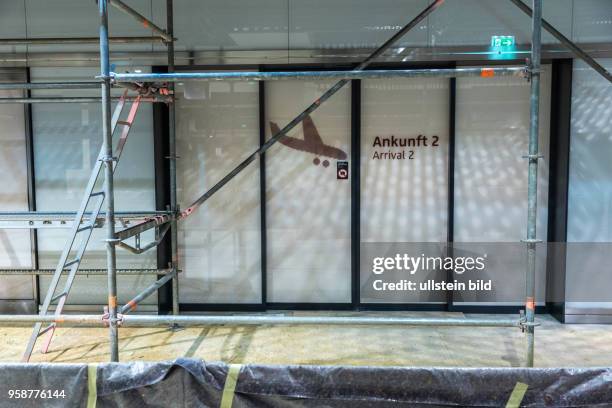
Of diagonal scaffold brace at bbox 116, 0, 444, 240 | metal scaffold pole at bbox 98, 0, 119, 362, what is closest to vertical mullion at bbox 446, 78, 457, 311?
diagonal scaffold brace at bbox 116, 0, 444, 240

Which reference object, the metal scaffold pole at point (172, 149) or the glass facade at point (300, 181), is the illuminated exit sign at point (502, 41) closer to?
the glass facade at point (300, 181)

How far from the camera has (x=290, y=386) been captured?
2.91m

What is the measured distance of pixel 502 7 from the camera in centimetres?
512

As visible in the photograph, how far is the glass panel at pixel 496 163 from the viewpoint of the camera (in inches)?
210

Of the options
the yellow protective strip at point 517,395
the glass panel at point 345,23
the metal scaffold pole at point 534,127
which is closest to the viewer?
the yellow protective strip at point 517,395

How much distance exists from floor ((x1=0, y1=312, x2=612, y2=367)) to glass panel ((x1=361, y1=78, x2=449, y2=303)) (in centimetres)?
91

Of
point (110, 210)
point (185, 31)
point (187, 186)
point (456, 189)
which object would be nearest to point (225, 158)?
point (187, 186)

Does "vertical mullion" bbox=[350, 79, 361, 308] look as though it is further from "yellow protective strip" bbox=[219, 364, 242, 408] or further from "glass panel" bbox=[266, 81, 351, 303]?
"yellow protective strip" bbox=[219, 364, 242, 408]

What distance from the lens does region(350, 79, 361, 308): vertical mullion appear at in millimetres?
5406

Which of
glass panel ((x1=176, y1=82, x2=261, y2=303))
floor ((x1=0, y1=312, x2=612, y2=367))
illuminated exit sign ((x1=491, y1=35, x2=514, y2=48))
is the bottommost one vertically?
floor ((x1=0, y1=312, x2=612, y2=367))

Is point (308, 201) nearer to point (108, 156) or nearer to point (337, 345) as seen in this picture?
point (337, 345)

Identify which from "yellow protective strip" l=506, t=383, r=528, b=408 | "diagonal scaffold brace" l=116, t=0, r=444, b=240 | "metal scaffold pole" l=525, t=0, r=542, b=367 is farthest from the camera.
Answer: "diagonal scaffold brace" l=116, t=0, r=444, b=240

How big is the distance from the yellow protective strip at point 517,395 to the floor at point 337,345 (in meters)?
1.35

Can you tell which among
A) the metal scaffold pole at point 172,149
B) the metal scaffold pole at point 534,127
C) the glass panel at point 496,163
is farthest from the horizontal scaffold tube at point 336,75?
the glass panel at point 496,163
